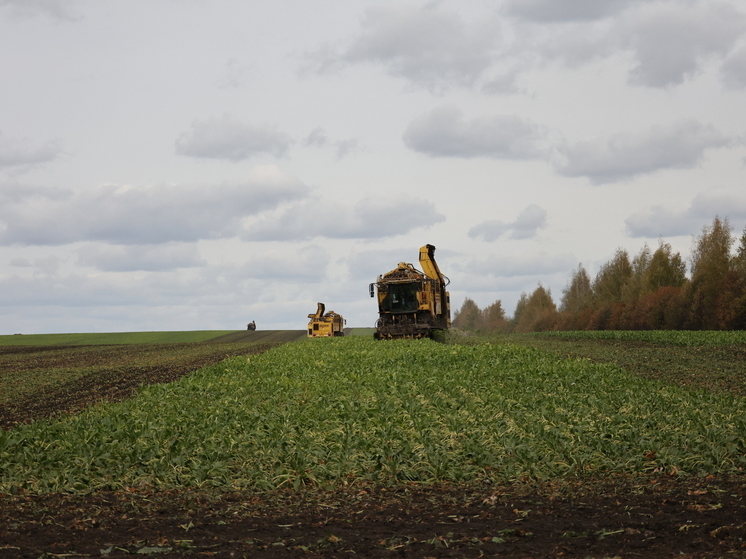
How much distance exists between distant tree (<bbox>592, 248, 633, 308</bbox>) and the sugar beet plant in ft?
213

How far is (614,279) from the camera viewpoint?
269 feet

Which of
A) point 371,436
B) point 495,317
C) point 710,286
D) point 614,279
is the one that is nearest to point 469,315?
point 495,317

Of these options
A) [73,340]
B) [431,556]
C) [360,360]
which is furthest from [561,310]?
[431,556]

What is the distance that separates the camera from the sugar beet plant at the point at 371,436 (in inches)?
408

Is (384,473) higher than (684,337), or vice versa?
(684,337)

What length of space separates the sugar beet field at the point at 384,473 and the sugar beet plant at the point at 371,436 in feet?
0.13

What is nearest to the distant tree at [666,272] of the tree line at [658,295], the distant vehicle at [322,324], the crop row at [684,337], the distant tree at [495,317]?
the tree line at [658,295]

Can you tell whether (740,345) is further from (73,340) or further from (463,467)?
(73,340)

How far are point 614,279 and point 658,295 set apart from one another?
56.0 ft

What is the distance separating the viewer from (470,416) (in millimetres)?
13461

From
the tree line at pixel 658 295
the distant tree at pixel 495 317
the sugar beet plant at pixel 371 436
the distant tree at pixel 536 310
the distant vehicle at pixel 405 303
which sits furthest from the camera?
the distant tree at pixel 495 317

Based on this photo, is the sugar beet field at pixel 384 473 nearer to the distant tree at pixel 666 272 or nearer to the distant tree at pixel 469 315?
Answer: the distant tree at pixel 666 272

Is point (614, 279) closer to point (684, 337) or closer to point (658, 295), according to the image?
point (658, 295)

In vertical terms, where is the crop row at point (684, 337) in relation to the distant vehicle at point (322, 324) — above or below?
below
